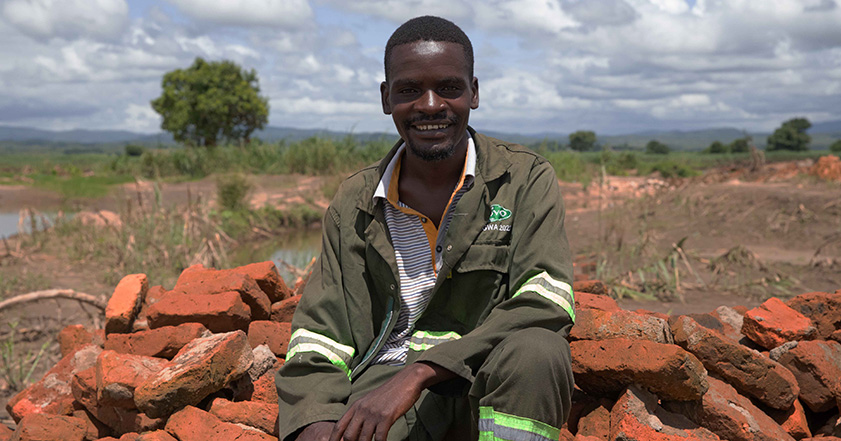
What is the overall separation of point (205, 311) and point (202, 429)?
66 centimetres

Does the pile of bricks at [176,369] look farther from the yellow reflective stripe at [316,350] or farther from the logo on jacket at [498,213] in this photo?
the logo on jacket at [498,213]

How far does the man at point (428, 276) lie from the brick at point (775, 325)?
129cm

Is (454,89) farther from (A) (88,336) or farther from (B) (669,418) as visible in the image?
(A) (88,336)

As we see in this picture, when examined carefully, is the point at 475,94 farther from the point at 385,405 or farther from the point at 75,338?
the point at 75,338

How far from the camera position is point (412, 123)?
2.23 metres

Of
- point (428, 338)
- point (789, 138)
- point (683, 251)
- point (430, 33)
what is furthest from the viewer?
point (789, 138)

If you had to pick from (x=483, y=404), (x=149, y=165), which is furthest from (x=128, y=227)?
(x=149, y=165)

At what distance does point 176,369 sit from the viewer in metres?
2.44

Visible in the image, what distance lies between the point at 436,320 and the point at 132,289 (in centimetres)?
178

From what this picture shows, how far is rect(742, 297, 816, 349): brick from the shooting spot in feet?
9.30

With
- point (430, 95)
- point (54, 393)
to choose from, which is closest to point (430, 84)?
point (430, 95)

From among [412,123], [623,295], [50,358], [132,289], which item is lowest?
[50,358]

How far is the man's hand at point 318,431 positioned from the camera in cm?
195

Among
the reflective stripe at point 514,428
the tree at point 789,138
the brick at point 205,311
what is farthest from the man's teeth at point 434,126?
the tree at point 789,138
